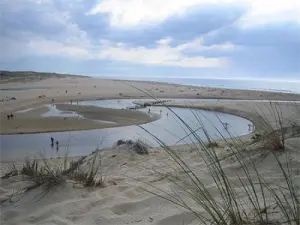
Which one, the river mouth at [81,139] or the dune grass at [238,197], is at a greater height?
the dune grass at [238,197]

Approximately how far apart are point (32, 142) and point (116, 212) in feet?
32.4

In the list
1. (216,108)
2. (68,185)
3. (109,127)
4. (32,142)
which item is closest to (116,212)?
(68,185)

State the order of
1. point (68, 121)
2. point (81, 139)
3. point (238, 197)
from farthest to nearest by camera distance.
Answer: point (68, 121)
point (81, 139)
point (238, 197)

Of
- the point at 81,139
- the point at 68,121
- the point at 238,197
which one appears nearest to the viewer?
the point at 238,197

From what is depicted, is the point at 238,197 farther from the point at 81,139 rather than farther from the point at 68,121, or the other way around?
the point at 68,121

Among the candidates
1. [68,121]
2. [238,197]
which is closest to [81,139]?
[68,121]

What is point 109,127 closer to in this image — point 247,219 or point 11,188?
point 11,188

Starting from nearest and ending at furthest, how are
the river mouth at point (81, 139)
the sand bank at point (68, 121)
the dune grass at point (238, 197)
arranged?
the dune grass at point (238, 197)
the river mouth at point (81, 139)
the sand bank at point (68, 121)

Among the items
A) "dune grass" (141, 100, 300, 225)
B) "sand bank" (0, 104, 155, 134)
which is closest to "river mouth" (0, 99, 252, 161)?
"sand bank" (0, 104, 155, 134)

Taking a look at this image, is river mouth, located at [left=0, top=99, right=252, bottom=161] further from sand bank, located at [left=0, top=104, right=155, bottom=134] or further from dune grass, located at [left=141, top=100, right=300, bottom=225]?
dune grass, located at [left=141, top=100, right=300, bottom=225]

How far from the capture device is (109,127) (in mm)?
14742

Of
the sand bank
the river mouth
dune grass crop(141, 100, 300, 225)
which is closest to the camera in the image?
dune grass crop(141, 100, 300, 225)

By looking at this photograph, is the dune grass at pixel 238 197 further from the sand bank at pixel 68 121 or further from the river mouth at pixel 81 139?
the sand bank at pixel 68 121

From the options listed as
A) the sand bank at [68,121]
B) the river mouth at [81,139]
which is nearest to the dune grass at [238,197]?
the river mouth at [81,139]
